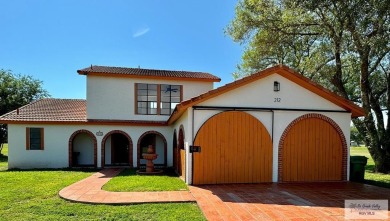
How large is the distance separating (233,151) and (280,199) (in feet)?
9.05

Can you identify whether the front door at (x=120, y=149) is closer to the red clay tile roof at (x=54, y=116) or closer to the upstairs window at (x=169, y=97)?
the red clay tile roof at (x=54, y=116)

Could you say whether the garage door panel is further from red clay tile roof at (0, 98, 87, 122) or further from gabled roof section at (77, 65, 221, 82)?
red clay tile roof at (0, 98, 87, 122)

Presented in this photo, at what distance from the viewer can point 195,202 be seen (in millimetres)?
6910

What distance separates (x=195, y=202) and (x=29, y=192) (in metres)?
5.45

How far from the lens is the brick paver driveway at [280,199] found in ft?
19.2

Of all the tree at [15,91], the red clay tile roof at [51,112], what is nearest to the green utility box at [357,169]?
the red clay tile roof at [51,112]

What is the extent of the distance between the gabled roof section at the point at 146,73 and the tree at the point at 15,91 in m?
14.3

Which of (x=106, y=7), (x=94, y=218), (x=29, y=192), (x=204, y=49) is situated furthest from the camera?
(x=204, y=49)

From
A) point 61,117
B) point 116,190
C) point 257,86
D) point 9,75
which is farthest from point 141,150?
point 9,75

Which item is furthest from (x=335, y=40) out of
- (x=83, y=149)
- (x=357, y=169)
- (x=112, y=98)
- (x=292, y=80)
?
(x=83, y=149)

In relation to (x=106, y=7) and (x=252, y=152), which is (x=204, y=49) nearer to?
(x=106, y=7)

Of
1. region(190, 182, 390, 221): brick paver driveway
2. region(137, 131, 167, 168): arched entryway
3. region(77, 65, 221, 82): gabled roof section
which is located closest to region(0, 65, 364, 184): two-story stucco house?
region(190, 182, 390, 221): brick paver driveway

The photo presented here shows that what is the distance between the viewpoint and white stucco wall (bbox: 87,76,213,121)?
15516 millimetres

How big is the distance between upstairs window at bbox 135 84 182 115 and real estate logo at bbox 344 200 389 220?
11.4 m
